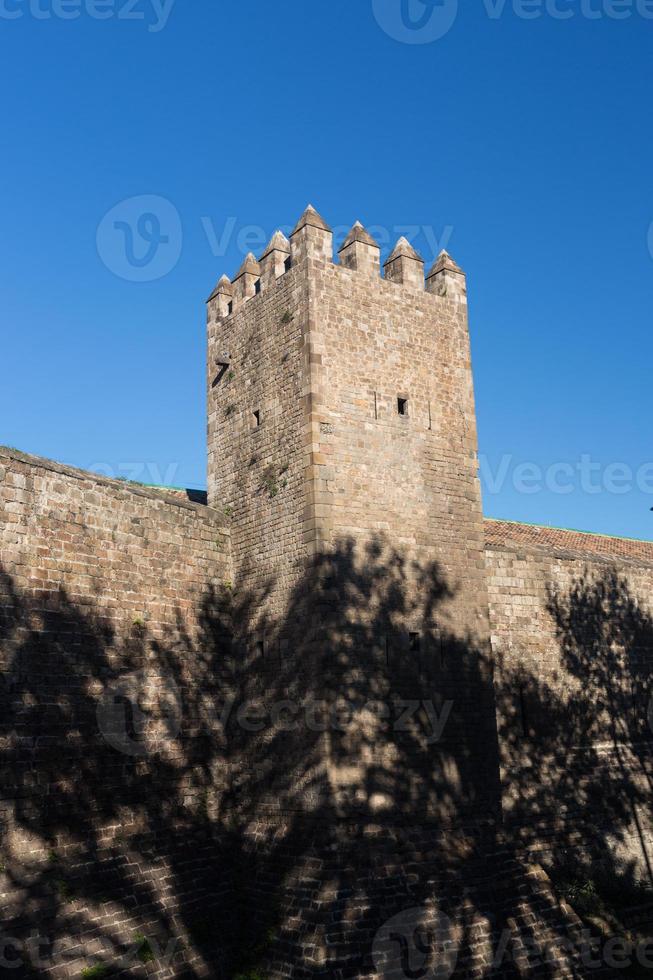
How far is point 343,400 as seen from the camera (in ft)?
53.0

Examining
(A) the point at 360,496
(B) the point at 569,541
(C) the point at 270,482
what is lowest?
(A) the point at 360,496

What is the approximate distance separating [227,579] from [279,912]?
231 inches

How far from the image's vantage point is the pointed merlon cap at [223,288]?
1925 cm

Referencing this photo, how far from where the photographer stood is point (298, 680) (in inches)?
592

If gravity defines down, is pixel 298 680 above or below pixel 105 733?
above

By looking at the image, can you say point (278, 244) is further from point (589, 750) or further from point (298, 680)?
point (589, 750)

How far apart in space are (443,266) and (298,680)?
8.98 m

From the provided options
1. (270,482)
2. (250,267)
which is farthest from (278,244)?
(270,482)

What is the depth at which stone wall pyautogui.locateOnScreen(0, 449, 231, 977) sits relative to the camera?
39.9 feet

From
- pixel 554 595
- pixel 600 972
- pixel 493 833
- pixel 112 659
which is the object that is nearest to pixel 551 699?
pixel 554 595

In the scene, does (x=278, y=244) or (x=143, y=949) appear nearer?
(x=143, y=949)

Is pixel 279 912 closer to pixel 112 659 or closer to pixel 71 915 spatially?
pixel 71 915

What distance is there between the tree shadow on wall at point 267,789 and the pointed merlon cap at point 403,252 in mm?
5977

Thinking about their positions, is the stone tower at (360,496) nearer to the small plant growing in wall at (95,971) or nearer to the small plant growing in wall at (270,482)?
the small plant growing in wall at (270,482)
